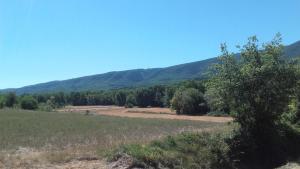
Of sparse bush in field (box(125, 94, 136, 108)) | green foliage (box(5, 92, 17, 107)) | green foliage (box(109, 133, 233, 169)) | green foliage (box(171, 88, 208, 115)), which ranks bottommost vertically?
green foliage (box(109, 133, 233, 169))

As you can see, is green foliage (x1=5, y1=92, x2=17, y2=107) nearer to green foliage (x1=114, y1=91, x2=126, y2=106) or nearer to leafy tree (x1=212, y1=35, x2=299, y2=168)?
green foliage (x1=114, y1=91, x2=126, y2=106)

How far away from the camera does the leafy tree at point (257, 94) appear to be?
30703mm

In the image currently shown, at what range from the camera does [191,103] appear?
394 feet

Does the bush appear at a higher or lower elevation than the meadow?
higher

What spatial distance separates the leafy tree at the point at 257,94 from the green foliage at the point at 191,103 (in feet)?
281

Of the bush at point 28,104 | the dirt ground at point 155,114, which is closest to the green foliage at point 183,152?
the dirt ground at point 155,114

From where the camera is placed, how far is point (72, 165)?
877 inches

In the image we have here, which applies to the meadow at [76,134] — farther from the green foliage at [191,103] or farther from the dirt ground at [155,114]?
the green foliage at [191,103]

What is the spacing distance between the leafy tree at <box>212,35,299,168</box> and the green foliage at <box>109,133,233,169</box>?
239 cm

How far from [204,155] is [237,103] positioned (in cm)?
648

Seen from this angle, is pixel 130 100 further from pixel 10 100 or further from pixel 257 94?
pixel 257 94

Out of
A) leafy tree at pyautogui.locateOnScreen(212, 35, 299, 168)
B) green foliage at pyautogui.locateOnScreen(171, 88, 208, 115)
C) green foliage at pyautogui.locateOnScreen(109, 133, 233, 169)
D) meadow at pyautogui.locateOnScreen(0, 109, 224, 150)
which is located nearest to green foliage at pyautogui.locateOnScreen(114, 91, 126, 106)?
green foliage at pyautogui.locateOnScreen(171, 88, 208, 115)

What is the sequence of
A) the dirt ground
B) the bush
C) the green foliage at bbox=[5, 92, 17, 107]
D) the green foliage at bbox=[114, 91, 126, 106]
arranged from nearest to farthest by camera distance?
the dirt ground < the bush < the green foliage at bbox=[5, 92, 17, 107] < the green foliage at bbox=[114, 91, 126, 106]

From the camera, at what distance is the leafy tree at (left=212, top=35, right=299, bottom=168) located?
30.7 m
